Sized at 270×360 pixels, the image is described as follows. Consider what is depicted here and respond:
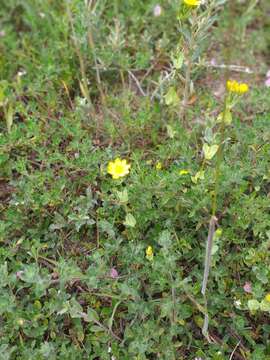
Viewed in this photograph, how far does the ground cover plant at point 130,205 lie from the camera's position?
188cm

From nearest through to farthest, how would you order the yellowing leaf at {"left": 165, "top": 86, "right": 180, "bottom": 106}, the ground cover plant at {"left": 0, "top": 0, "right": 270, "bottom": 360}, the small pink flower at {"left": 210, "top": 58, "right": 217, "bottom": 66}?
1. the ground cover plant at {"left": 0, "top": 0, "right": 270, "bottom": 360}
2. the yellowing leaf at {"left": 165, "top": 86, "right": 180, "bottom": 106}
3. the small pink flower at {"left": 210, "top": 58, "right": 217, "bottom": 66}

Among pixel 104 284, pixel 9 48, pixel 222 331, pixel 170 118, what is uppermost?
pixel 9 48

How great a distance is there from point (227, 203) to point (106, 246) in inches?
22.1

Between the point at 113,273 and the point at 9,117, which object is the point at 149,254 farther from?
the point at 9,117

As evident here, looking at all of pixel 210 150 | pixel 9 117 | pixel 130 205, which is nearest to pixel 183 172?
pixel 210 150

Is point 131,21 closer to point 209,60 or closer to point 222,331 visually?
point 209,60

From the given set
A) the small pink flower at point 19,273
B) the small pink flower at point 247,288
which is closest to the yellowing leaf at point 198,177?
the small pink flower at point 247,288

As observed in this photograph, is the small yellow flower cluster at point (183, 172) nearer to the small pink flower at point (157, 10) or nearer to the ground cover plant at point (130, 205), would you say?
the ground cover plant at point (130, 205)

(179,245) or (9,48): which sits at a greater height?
(9,48)

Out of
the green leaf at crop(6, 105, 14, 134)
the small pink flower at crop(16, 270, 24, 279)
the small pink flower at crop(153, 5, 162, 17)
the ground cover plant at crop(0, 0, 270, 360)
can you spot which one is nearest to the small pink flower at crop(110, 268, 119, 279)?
the ground cover plant at crop(0, 0, 270, 360)

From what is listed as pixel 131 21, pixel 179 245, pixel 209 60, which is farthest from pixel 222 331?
pixel 131 21

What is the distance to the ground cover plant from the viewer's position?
1.88m

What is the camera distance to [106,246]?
200 cm

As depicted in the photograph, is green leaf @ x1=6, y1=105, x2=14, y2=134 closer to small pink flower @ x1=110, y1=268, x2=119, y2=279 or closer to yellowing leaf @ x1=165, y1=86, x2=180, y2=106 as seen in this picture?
yellowing leaf @ x1=165, y1=86, x2=180, y2=106
